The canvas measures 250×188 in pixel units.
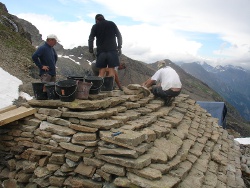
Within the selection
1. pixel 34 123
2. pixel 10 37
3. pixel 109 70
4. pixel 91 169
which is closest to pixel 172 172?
pixel 91 169

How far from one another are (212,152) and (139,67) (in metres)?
75.6

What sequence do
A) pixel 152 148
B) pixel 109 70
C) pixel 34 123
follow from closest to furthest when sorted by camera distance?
pixel 152 148
pixel 34 123
pixel 109 70

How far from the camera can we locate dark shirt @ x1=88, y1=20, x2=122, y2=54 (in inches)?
303

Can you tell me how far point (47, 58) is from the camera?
7734 millimetres

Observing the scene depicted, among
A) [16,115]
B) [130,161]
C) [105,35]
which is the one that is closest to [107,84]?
[105,35]

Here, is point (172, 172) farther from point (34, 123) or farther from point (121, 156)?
point (34, 123)

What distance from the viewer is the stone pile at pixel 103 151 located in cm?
475

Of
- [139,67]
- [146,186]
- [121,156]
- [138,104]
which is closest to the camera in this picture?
[146,186]

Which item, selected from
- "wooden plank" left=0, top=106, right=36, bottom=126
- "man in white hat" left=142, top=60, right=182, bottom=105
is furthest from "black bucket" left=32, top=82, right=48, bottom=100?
"man in white hat" left=142, top=60, right=182, bottom=105

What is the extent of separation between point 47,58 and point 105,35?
70.9 inches

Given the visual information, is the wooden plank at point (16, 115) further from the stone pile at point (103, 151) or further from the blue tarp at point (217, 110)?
the blue tarp at point (217, 110)

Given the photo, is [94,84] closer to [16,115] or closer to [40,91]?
[40,91]

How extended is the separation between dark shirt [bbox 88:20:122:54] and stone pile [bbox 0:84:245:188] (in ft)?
5.12

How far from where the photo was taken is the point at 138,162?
15.0 ft
